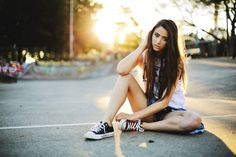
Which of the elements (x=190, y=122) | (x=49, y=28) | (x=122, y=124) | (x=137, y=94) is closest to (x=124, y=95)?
(x=137, y=94)

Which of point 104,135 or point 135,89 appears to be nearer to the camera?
point 104,135

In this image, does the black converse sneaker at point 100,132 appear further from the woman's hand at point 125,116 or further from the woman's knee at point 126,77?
the woman's knee at point 126,77

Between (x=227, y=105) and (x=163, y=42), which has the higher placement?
(x=163, y=42)

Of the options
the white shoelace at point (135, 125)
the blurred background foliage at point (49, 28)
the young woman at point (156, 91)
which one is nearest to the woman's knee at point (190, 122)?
the young woman at point (156, 91)

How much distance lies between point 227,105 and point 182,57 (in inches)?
114

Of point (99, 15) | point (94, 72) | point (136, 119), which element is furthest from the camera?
point (99, 15)

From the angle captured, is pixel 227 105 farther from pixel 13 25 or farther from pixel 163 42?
pixel 13 25

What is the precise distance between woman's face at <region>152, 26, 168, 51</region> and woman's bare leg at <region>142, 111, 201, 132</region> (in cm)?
77

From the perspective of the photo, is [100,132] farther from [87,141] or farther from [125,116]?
[125,116]

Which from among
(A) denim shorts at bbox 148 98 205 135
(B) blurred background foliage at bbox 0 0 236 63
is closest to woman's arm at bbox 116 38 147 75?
(A) denim shorts at bbox 148 98 205 135

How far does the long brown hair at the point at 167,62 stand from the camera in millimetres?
3942

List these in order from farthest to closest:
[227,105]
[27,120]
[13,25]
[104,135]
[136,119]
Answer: [13,25] < [227,105] < [27,120] < [136,119] < [104,135]

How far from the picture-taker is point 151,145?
354 centimetres

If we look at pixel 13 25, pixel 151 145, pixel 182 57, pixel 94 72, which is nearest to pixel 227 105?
pixel 182 57
